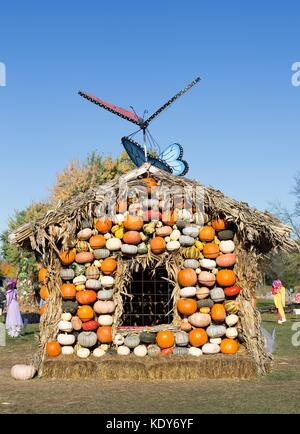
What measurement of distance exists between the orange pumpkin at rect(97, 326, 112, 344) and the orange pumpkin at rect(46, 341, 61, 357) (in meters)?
0.80

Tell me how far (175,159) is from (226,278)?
252 inches

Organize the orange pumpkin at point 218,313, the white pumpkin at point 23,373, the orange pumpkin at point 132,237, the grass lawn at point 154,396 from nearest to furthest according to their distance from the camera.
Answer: the grass lawn at point 154,396, the white pumpkin at point 23,373, the orange pumpkin at point 218,313, the orange pumpkin at point 132,237

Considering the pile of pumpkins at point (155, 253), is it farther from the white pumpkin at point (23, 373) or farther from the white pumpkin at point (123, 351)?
the white pumpkin at point (23, 373)

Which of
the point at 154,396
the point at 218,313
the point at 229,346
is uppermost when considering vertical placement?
the point at 218,313

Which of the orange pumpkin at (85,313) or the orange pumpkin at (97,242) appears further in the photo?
the orange pumpkin at (97,242)

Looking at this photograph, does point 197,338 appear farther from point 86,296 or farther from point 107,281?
point 86,296

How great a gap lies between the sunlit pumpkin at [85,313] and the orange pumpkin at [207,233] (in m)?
2.54

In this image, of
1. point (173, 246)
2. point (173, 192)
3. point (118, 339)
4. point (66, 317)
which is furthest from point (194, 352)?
point (173, 192)

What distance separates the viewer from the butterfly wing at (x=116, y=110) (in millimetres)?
17047

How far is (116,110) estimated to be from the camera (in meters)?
17.4

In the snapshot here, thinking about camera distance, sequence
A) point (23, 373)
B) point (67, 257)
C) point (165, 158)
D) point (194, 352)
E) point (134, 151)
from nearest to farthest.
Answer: point (23, 373) < point (194, 352) < point (67, 257) < point (134, 151) < point (165, 158)

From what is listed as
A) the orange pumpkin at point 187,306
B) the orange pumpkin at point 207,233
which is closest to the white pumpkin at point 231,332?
the orange pumpkin at point 187,306

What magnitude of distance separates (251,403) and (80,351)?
399 cm
